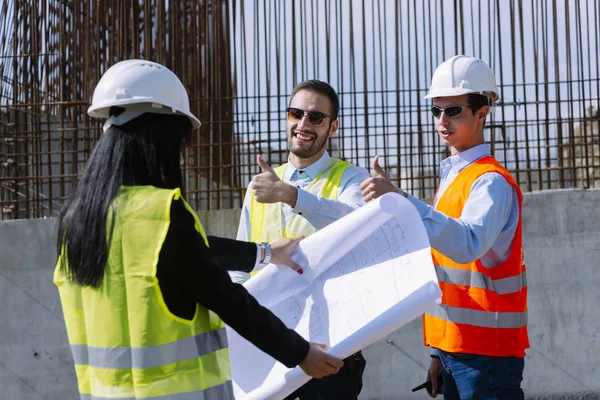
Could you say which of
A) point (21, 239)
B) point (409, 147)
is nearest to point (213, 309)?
point (21, 239)

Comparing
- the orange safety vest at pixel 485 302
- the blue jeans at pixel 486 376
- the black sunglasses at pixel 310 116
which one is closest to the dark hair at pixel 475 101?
the orange safety vest at pixel 485 302

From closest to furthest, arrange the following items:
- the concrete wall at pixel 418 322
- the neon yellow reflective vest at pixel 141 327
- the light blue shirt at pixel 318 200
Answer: the neon yellow reflective vest at pixel 141 327 < the light blue shirt at pixel 318 200 < the concrete wall at pixel 418 322

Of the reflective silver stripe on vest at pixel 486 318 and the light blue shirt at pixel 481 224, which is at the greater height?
the light blue shirt at pixel 481 224

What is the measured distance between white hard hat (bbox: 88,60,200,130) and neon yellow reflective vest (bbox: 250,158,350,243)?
1.41 m

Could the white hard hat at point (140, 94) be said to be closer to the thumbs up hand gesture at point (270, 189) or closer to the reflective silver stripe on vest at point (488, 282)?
the thumbs up hand gesture at point (270, 189)

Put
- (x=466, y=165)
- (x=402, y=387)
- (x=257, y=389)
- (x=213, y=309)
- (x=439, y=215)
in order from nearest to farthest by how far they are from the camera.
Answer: (x=213, y=309), (x=257, y=389), (x=439, y=215), (x=466, y=165), (x=402, y=387)

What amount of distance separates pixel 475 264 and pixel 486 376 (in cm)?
44

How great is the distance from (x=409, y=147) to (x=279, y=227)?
158 inches

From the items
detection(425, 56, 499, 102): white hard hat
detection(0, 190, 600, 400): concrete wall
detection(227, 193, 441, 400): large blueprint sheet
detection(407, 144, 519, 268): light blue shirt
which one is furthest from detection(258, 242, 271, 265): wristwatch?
detection(0, 190, 600, 400): concrete wall

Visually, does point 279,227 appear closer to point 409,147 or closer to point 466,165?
point 466,165

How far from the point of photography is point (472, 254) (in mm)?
3486

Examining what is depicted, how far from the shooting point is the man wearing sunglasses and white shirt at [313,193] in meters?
4.05

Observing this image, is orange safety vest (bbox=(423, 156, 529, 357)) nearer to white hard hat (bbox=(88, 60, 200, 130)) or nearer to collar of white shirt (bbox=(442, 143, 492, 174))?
collar of white shirt (bbox=(442, 143, 492, 174))

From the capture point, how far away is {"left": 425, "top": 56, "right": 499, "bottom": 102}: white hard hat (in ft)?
13.2
